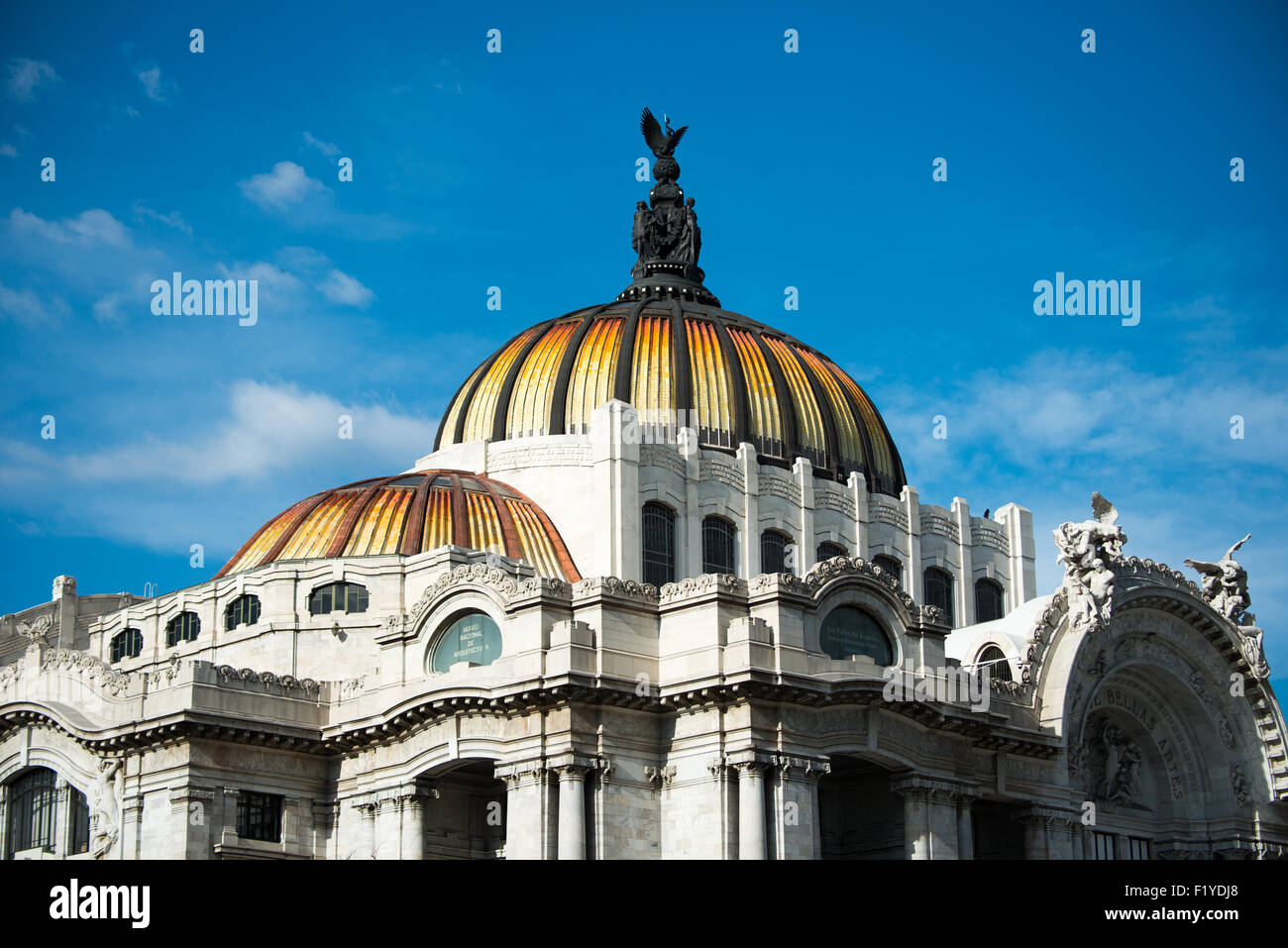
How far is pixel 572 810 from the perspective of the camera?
171ft

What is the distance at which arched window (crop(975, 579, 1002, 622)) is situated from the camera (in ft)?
252

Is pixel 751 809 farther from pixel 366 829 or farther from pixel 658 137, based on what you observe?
pixel 658 137

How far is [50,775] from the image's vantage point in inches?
2383

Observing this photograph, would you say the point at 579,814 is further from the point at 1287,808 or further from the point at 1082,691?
the point at 1287,808

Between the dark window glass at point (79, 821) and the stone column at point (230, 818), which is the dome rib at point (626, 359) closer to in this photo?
the stone column at point (230, 818)

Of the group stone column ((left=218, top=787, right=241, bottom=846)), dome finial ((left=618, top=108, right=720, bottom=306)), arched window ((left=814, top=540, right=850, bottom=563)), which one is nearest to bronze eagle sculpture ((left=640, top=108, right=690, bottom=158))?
dome finial ((left=618, top=108, right=720, bottom=306))

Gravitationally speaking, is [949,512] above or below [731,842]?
above

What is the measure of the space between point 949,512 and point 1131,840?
1523 centimetres

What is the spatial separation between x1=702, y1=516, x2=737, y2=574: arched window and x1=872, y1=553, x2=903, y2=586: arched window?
6861 mm

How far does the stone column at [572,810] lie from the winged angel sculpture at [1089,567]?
1930 centimetres

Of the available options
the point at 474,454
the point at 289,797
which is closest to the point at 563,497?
the point at 474,454

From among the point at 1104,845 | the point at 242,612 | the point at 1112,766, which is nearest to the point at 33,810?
the point at 242,612

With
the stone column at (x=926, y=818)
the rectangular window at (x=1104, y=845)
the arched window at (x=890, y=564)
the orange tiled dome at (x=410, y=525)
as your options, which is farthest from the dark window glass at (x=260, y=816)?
the rectangular window at (x=1104, y=845)

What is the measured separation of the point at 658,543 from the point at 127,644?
18888 mm
